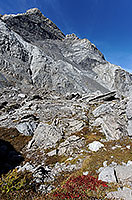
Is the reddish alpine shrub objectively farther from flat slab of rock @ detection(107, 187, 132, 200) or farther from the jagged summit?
the jagged summit

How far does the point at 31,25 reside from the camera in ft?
245

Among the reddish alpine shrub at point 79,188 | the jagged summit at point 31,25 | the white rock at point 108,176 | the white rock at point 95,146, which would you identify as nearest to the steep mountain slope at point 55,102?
the jagged summit at point 31,25

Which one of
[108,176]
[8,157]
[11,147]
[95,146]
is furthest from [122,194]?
[11,147]

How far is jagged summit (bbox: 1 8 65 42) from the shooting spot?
65938 mm

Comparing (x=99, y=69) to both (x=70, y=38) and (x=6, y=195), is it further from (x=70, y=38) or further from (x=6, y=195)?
(x=6, y=195)

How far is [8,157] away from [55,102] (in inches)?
733

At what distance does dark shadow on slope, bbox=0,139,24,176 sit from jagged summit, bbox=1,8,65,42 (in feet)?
227

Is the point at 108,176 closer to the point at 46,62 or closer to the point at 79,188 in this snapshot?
the point at 79,188

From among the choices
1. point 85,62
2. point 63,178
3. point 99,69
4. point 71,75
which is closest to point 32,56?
point 71,75

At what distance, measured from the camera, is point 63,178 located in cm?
753

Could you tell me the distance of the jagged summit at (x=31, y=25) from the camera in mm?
65938

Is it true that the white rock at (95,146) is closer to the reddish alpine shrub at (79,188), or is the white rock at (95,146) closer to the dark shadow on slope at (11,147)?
the reddish alpine shrub at (79,188)

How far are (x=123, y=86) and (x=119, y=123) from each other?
202 feet

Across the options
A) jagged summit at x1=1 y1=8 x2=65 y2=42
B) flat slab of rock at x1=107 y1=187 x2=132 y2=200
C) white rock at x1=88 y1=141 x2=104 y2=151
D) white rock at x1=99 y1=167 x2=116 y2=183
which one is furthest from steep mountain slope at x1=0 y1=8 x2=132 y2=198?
flat slab of rock at x1=107 y1=187 x2=132 y2=200
